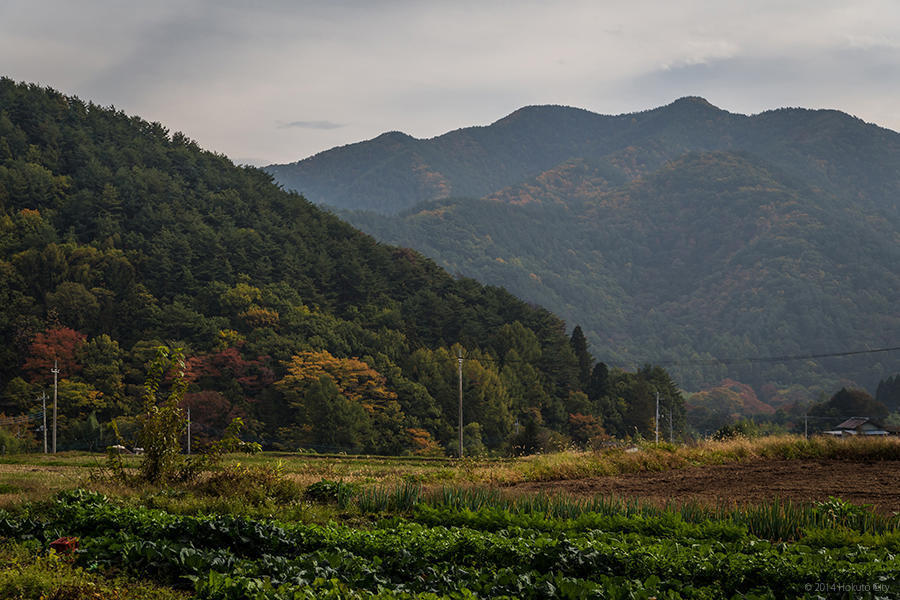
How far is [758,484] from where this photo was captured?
603 inches

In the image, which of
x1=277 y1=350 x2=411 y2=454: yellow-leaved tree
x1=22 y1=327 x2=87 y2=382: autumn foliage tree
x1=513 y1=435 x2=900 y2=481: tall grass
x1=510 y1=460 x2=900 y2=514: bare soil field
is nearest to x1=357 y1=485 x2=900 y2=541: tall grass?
x1=510 y1=460 x2=900 y2=514: bare soil field

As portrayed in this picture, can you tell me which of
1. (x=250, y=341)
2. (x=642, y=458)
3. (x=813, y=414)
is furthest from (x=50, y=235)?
(x=813, y=414)

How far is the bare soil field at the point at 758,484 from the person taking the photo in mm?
13508

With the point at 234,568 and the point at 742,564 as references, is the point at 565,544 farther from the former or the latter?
the point at 234,568

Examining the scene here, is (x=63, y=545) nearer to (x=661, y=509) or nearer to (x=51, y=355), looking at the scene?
(x=661, y=509)

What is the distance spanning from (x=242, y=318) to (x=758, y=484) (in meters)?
59.5

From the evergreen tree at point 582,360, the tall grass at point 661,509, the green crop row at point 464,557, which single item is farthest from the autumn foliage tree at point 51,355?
the green crop row at point 464,557

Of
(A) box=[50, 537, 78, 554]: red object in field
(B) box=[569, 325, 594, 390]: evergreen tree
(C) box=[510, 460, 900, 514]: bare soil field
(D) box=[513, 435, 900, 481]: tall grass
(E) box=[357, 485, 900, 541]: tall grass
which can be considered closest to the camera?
(A) box=[50, 537, 78, 554]: red object in field

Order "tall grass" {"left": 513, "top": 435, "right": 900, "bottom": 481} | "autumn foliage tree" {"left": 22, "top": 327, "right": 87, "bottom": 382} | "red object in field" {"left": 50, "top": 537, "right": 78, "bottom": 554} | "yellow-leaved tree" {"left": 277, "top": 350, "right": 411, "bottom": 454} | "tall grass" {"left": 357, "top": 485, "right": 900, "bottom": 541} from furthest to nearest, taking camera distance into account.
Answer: "autumn foliage tree" {"left": 22, "top": 327, "right": 87, "bottom": 382} < "yellow-leaved tree" {"left": 277, "top": 350, "right": 411, "bottom": 454} < "tall grass" {"left": 513, "top": 435, "right": 900, "bottom": 481} < "tall grass" {"left": 357, "top": 485, "right": 900, "bottom": 541} < "red object in field" {"left": 50, "top": 537, "right": 78, "bottom": 554}

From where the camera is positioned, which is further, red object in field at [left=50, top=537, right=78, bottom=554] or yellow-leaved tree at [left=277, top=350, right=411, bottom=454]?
yellow-leaved tree at [left=277, top=350, right=411, bottom=454]

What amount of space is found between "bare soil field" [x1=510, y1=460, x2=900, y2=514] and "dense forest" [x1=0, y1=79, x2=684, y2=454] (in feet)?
104

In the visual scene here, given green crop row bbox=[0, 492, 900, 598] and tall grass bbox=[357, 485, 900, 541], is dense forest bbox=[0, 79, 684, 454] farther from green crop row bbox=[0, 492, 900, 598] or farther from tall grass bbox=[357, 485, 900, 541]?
green crop row bbox=[0, 492, 900, 598]

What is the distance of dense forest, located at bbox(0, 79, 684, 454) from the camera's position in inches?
2357

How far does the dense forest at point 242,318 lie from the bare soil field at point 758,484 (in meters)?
31.6
